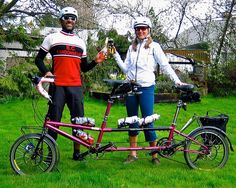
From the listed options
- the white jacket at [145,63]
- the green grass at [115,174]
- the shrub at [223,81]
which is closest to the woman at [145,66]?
the white jacket at [145,63]

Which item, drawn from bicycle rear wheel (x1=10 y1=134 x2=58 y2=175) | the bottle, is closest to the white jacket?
the bottle

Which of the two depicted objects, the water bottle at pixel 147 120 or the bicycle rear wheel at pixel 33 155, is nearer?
the bicycle rear wheel at pixel 33 155

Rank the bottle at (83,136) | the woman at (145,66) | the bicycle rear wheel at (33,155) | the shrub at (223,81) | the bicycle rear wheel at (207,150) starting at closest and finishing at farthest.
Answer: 1. the bicycle rear wheel at (33,155)
2. the bottle at (83,136)
3. the bicycle rear wheel at (207,150)
4. the woman at (145,66)
5. the shrub at (223,81)

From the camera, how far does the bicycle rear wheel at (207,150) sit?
4.69 meters

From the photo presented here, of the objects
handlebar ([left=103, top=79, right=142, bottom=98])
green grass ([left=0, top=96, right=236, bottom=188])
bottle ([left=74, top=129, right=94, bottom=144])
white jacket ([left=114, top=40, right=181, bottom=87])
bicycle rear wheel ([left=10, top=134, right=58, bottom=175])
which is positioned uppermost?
white jacket ([left=114, top=40, right=181, bottom=87])

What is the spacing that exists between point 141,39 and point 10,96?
26.2 feet

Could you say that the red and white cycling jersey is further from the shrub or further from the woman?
the shrub

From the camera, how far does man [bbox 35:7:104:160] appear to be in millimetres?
4695

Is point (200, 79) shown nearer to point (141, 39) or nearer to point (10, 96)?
point (10, 96)

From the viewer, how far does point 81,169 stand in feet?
15.6

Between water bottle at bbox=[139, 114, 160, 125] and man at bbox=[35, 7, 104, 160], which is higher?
man at bbox=[35, 7, 104, 160]

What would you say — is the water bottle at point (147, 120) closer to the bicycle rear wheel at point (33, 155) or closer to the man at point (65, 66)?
the man at point (65, 66)

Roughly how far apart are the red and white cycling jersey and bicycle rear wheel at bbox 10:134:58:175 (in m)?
0.72

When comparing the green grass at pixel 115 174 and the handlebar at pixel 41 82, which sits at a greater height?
the handlebar at pixel 41 82
